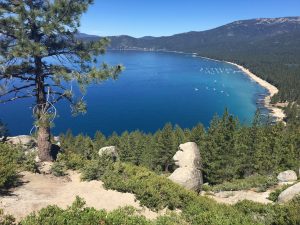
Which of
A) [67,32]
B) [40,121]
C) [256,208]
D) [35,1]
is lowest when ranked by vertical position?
[256,208]

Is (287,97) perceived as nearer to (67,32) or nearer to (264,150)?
(264,150)

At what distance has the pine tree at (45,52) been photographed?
54.5 ft

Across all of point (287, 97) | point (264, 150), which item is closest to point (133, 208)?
point (264, 150)

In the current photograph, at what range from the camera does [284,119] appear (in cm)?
14012

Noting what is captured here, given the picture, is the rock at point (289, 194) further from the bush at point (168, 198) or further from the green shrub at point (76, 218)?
the green shrub at point (76, 218)

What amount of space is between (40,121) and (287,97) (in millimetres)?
177691

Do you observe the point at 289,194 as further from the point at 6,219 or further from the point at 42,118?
the point at 6,219

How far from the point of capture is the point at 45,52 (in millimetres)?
16828

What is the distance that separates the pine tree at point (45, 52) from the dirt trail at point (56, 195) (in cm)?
301

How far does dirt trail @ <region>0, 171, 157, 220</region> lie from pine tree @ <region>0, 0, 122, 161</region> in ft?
9.87

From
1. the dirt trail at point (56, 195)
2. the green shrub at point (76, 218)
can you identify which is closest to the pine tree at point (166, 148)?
Answer: the dirt trail at point (56, 195)

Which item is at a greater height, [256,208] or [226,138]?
[256,208]

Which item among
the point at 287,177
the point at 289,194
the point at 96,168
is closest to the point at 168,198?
the point at 96,168

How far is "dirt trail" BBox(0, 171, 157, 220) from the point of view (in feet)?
40.9
